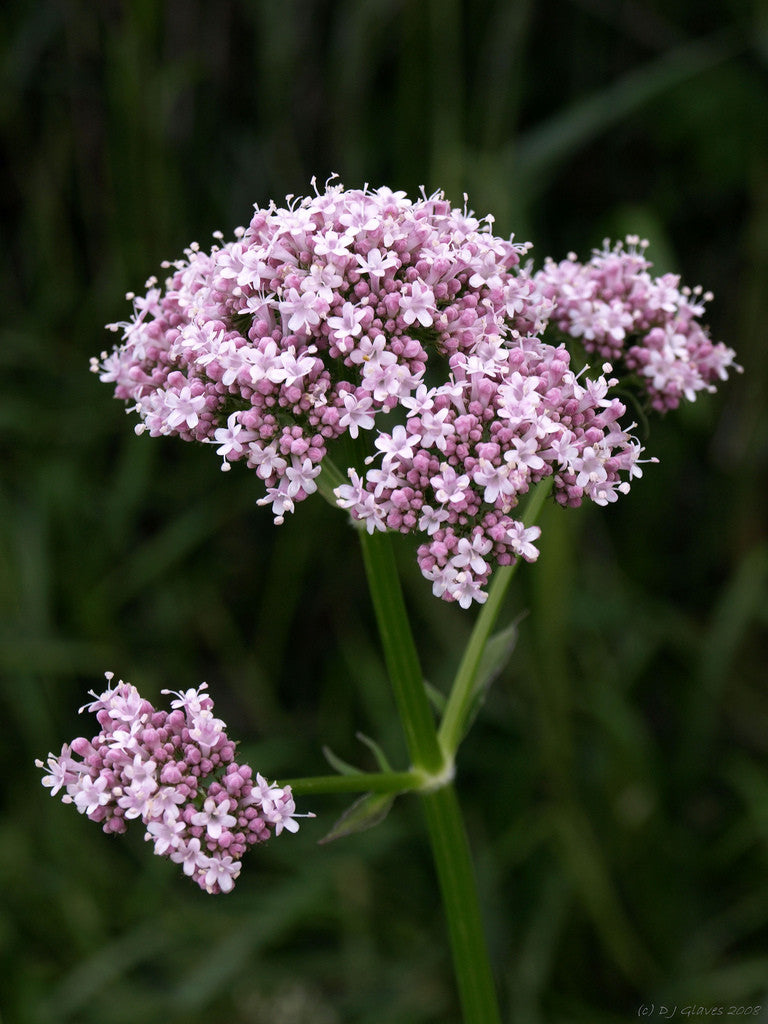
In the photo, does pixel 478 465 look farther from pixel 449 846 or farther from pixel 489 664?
pixel 449 846

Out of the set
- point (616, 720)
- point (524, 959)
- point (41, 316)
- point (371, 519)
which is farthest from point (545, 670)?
point (41, 316)

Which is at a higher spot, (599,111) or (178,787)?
(599,111)

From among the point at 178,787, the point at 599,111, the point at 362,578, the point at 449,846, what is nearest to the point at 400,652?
the point at 449,846

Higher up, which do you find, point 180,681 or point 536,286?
point 180,681

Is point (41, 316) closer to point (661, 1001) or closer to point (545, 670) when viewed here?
point (545, 670)

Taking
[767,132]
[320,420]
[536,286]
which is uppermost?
[767,132]

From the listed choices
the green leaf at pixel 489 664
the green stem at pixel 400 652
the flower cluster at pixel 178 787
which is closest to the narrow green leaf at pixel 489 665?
the green leaf at pixel 489 664

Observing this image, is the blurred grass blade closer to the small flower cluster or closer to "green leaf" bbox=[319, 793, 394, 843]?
the small flower cluster
